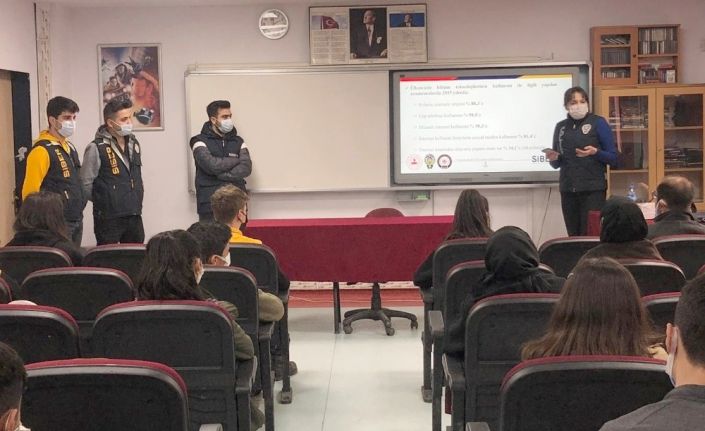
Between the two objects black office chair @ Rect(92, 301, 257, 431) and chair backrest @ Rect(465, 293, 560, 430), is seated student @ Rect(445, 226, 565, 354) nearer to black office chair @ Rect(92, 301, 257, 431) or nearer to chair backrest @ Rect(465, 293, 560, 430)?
chair backrest @ Rect(465, 293, 560, 430)

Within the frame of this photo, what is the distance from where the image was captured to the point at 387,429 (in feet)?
12.9

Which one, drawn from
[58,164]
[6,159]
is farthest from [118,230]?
[6,159]

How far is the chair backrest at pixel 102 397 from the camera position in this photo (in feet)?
6.12

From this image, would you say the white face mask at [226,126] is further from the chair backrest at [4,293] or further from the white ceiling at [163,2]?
the chair backrest at [4,293]

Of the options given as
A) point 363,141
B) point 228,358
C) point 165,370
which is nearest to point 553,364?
point 165,370

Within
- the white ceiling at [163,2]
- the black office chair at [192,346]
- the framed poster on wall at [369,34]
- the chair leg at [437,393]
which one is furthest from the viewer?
the framed poster on wall at [369,34]

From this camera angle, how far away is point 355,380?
15.5ft

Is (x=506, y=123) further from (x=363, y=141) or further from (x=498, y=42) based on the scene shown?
(x=363, y=141)

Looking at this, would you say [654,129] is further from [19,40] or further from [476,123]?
[19,40]

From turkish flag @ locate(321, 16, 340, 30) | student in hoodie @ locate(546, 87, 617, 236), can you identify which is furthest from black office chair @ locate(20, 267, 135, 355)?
turkish flag @ locate(321, 16, 340, 30)

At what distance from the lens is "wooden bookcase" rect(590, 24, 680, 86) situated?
766 cm

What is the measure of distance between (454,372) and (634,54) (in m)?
5.52

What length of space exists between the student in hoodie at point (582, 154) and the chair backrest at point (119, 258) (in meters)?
3.74

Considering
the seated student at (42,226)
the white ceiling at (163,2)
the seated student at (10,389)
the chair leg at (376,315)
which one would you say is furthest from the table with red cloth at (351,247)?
the seated student at (10,389)
